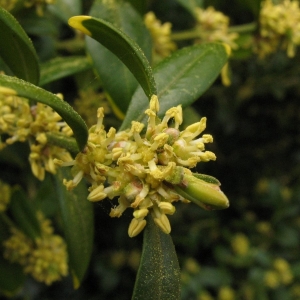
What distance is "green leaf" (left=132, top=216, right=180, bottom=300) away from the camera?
93 cm

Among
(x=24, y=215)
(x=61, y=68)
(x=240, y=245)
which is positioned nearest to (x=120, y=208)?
(x=61, y=68)

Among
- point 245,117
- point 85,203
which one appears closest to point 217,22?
point 85,203

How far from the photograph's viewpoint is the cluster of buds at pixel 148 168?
2.97 ft

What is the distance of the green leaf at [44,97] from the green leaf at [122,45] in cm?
17

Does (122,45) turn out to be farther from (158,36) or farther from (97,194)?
(158,36)

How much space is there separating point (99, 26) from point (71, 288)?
2.31m

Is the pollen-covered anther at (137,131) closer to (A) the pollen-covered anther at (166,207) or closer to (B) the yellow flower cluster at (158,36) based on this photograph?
(A) the pollen-covered anther at (166,207)

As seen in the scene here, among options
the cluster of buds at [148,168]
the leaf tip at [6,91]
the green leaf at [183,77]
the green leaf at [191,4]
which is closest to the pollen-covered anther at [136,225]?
the cluster of buds at [148,168]

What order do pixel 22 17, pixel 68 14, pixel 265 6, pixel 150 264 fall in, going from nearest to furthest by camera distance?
1. pixel 150 264
2. pixel 22 17
3. pixel 68 14
4. pixel 265 6

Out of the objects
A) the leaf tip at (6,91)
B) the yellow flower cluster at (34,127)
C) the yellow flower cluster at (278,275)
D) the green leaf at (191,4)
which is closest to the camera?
the leaf tip at (6,91)

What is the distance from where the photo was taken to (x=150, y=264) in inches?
37.1

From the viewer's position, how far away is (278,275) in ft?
10.3

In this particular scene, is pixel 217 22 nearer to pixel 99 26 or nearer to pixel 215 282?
pixel 99 26

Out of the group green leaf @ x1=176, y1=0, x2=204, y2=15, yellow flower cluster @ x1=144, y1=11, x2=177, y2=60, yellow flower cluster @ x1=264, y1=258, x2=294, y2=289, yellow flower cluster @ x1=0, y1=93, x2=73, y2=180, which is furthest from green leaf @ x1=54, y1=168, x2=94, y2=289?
yellow flower cluster @ x1=264, y1=258, x2=294, y2=289
